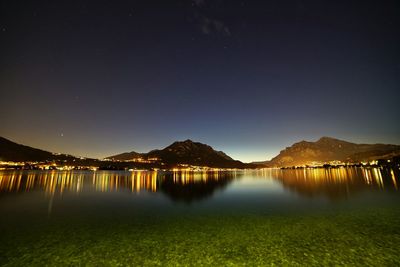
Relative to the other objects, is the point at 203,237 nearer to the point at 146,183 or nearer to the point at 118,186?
the point at 118,186

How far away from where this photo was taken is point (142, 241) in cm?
2006

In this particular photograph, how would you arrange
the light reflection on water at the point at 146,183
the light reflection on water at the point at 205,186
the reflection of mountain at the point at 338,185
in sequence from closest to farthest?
the reflection of mountain at the point at 338,185 → the light reflection on water at the point at 205,186 → the light reflection on water at the point at 146,183

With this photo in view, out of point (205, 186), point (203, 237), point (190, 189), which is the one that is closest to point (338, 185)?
point (205, 186)

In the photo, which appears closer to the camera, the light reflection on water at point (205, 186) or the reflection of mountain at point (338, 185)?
the reflection of mountain at point (338, 185)

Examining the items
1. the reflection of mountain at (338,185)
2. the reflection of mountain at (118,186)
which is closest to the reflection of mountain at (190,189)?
the reflection of mountain at (118,186)

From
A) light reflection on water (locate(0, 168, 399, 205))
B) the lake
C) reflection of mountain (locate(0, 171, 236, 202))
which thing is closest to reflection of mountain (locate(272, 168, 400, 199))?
light reflection on water (locate(0, 168, 399, 205))

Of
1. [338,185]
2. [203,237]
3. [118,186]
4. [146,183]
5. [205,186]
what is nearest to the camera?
[203,237]

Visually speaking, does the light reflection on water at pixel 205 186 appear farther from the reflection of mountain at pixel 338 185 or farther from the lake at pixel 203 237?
the lake at pixel 203 237

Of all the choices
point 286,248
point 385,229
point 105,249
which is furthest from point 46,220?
point 385,229

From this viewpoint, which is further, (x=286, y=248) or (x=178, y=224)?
(x=178, y=224)

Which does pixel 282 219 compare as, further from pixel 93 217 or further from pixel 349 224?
pixel 93 217

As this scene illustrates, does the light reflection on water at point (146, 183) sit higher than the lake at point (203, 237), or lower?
higher

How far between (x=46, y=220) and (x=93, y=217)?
541 centimetres

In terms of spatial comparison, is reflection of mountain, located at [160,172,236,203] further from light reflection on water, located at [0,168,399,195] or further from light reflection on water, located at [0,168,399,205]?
light reflection on water, located at [0,168,399,195]
